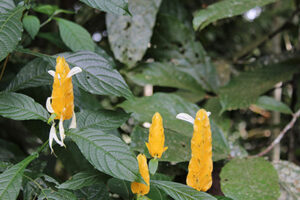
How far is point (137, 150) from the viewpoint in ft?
2.67

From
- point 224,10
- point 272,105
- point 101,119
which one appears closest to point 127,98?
point 101,119

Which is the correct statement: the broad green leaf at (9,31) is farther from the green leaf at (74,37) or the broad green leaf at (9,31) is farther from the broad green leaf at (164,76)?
the broad green leaf at (164,76)

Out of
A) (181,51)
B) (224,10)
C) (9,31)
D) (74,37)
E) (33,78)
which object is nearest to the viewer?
(9,31)

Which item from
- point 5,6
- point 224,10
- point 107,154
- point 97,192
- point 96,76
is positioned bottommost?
point 97,192

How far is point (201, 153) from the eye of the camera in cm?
55

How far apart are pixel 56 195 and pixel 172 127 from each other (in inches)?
16.7

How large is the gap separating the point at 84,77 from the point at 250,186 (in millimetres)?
477

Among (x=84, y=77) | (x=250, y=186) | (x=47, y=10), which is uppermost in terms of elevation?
(x=47, y=10)

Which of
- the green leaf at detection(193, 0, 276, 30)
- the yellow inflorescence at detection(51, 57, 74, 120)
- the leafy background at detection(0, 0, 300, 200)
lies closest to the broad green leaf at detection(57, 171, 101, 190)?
the leafy background at detection(0, 0, 300, 200)

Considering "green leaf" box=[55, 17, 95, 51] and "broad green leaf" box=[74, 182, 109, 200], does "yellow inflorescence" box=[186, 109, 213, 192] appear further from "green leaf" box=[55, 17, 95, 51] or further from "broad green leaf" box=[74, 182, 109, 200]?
"green leaf" box=[55, 17, 95, 51]

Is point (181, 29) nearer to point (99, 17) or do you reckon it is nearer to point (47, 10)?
point (99, 17)

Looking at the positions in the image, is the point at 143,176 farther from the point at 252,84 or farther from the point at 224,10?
the point at 252,84

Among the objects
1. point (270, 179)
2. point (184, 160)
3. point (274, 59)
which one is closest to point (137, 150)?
point (184, 160)

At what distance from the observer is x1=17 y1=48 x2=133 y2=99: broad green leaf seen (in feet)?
2.08
